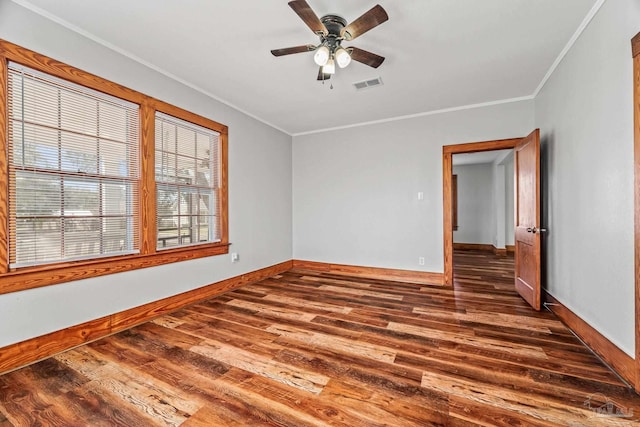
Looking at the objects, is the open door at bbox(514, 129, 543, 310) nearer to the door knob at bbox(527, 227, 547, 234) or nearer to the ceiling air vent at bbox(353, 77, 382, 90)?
the door knob at bbox(527, 227, 547, 234)

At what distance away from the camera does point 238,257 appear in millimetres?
3998

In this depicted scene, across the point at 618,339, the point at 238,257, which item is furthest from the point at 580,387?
the point at 238,257

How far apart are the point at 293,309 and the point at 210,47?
2.81 metres

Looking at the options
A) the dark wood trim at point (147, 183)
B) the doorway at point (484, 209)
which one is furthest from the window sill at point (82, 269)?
the doorway at point (484, 209)

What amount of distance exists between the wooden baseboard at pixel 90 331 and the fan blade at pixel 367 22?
314 centimetres

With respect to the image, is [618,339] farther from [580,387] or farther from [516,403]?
[516,403]

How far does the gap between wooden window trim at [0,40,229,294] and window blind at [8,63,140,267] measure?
5 centimetres

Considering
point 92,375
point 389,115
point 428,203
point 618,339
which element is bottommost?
point 92,375

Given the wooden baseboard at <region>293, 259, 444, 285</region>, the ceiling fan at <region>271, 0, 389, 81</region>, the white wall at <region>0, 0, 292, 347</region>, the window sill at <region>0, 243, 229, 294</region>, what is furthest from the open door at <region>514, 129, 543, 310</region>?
the window sill at <region>0, 243, 229, 294</region>

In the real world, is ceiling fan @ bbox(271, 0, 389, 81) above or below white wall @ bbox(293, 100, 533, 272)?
above

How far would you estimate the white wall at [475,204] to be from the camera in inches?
290

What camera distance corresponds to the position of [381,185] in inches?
179

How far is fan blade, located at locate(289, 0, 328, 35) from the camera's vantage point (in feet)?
5.56

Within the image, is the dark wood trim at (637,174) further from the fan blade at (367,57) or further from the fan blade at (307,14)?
the fan blade at (307,14)
